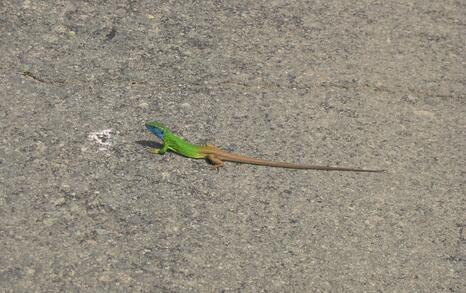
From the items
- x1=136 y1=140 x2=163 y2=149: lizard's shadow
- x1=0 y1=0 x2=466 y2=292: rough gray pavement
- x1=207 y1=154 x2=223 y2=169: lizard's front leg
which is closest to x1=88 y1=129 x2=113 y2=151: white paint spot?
x1=0 y1=0 x2=466 y2=292: rough gray pavement

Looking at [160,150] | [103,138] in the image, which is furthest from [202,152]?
[103,138]

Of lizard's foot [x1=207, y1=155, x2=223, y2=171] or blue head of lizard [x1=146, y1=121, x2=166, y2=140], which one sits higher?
blue head of lizard [x1=146, y1=121, x2=166, y2=140]

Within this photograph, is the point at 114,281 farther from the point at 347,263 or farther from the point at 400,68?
the point at 400,68

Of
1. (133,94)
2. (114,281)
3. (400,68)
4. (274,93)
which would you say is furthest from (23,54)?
(400,68)

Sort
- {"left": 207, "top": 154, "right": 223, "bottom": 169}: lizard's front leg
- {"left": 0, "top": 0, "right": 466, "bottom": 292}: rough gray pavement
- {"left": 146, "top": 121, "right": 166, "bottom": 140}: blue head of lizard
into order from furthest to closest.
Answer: {"left": 146, "top": 121, "right": 166, "bottom": 140}: blue head of lizard < {"left": 207, "top": 154, "right": 223, "bottom": 169}: lizard's front leg < {"left": 0, "top": 0, "right": 466, "bottom": 292}: rough gray pavement

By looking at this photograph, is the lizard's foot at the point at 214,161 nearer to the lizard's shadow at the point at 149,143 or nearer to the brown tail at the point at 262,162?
the brown tail at the point at 262,162

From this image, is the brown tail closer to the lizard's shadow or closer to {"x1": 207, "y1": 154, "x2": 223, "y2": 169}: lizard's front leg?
{"x1": 207, "y1": 154, "x2": 223, "y2": 169}: lizard's front leg
